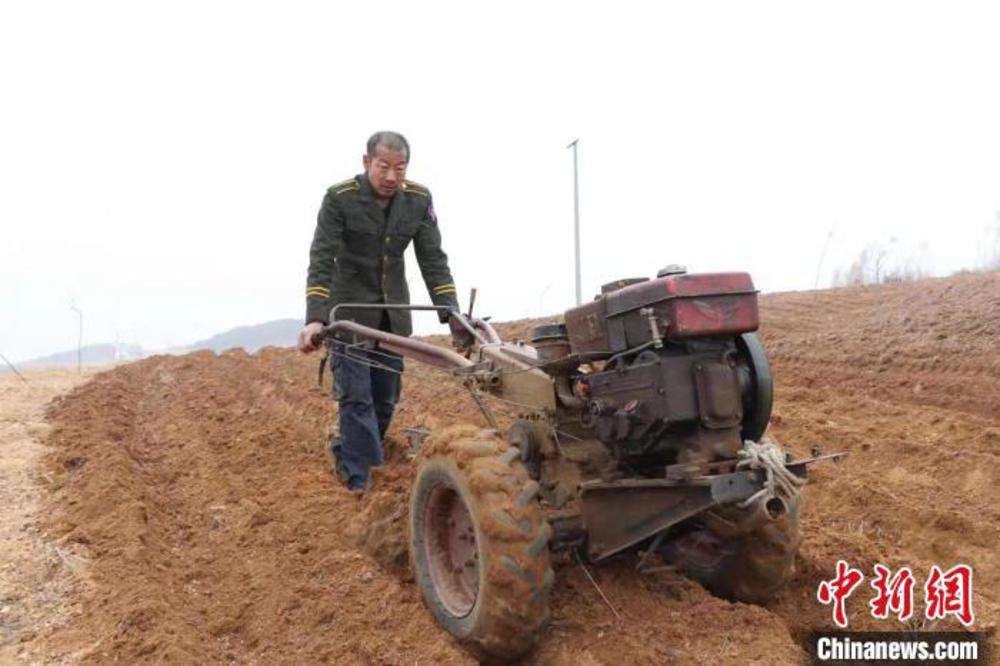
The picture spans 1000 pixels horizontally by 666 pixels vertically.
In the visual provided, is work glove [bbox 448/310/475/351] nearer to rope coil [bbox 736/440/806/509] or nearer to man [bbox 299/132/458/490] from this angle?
man [bbox 299/132/458/490]

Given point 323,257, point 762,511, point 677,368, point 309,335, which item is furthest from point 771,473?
point 323,257

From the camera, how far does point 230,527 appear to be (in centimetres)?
475

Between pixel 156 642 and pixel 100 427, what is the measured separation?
4.73 metres

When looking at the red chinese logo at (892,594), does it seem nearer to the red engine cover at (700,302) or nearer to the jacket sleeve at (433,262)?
the red engine cover at (700,302)

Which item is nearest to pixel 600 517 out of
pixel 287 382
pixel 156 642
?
pixel 156 642

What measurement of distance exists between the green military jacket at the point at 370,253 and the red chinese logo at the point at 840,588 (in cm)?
264

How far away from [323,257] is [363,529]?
65.4 inches

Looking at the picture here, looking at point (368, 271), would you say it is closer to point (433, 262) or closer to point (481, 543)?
point (433, 262)

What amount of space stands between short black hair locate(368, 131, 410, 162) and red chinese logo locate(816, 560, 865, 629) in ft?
10.1

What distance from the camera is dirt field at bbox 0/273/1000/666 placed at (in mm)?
3305

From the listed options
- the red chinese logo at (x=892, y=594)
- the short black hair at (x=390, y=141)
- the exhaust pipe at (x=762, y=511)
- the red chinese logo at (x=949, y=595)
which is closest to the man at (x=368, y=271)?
the short black hair at (x=390, y=141)

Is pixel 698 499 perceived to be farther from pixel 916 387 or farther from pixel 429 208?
pixel 916 387

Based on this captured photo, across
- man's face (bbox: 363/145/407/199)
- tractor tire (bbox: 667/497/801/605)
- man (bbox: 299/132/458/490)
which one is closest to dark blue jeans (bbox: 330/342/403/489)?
man (bbox: 299/132/458/490)

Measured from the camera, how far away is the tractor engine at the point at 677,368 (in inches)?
118
